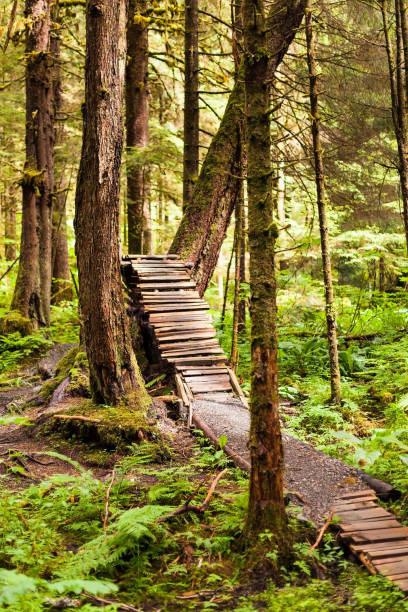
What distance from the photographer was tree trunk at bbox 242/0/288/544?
11.8 ft

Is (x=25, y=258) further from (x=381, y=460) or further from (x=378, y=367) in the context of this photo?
(x=381, y=460)

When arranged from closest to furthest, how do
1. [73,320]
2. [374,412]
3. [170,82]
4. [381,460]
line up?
[381,460] → [374,412] → [73,320] → [170,82]

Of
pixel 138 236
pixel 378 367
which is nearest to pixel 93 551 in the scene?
pixel 378 367

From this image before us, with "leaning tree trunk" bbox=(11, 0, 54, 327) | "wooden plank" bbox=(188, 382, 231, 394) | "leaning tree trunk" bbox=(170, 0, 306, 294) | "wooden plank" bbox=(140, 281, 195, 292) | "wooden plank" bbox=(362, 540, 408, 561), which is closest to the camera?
"wooden plank" bbox=(362, 540, 408, 561)

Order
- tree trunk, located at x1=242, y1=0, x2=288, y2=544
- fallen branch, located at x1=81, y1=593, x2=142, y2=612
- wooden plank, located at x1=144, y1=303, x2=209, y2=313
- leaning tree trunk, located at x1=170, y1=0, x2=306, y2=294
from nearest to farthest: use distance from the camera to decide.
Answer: fallen branch, located at x1=81, y1=593, x2=142, y2=612, tree trunk, located at x1=242, y1=0, x2=288, y2=544, wooden plank, located at x1=144, y1=303, x2=209, y2=313, leaning tree trunk, located at x1=170, y1=0, x2=306, y2=294

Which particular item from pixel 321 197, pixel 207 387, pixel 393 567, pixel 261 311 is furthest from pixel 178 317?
pixel 393 567

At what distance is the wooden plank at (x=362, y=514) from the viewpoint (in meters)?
4.01

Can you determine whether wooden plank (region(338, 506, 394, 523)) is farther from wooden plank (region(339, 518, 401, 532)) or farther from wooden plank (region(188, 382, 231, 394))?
wooden plank (region(188, 382, 231, 394))

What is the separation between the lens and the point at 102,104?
6238 millimetres

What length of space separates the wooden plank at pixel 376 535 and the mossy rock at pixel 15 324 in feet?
32.3

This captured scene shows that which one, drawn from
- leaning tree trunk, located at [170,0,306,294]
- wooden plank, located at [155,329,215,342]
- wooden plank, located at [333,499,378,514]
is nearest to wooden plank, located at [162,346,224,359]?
wooden plank, located at [155,329,215,342]

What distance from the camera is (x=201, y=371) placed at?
775cm

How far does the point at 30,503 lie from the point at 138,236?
8648 millimetres

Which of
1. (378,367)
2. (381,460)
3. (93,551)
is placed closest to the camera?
(93,551)
